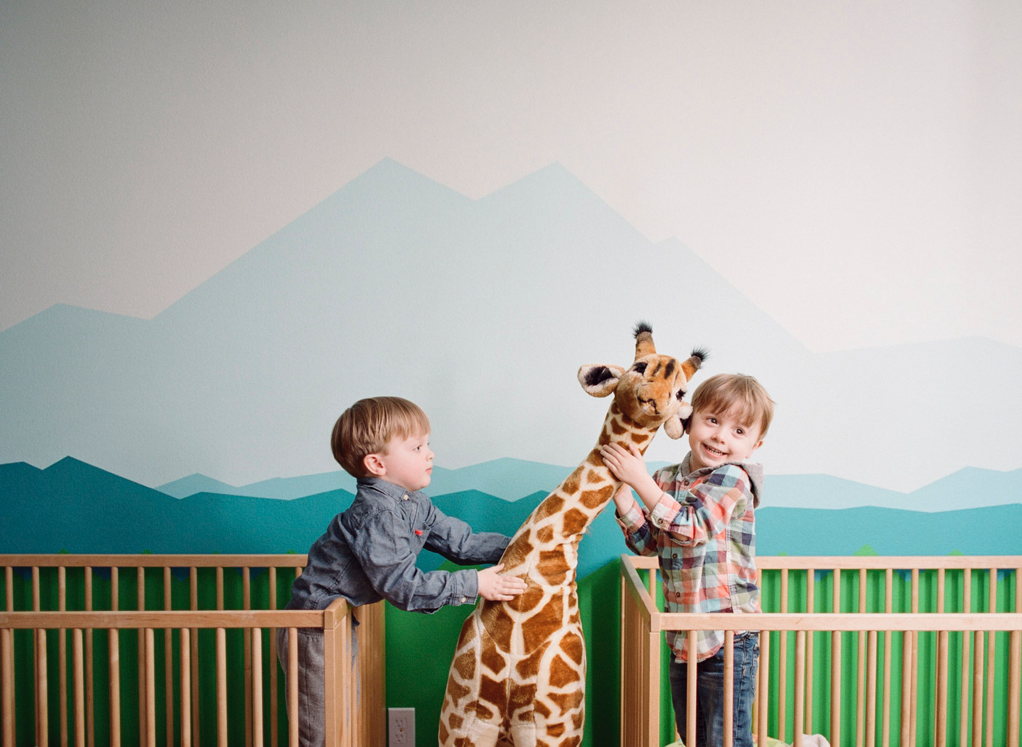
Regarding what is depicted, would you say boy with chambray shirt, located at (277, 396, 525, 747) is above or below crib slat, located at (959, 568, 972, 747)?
above

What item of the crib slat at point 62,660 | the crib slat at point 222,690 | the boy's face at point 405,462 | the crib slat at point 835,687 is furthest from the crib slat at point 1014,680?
the crib slat at point 62,660

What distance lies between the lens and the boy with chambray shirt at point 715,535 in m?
1.27

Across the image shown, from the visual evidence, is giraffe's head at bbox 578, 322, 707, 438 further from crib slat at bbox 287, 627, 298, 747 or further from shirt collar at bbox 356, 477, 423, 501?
crib slat at bbox 287, 627, 298, 747

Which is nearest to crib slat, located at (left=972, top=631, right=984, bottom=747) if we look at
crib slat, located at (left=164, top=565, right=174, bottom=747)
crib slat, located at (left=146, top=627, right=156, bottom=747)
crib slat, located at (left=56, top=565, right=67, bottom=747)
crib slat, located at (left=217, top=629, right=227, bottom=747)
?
crib slat, located at (left=217, top=629, right=227, bottom=747)

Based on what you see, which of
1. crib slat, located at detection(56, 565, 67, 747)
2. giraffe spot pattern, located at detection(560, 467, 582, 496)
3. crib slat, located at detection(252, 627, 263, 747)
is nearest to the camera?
crib slat, located at detection(252, 627, 263, 747)

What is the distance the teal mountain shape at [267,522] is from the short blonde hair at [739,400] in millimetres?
478

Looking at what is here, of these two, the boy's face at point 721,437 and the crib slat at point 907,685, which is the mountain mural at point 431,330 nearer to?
the boy's face at point 721,437

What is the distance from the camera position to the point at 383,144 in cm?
168

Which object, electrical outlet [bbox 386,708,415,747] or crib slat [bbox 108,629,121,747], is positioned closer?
crib slat [bbox 108,629,121,747]

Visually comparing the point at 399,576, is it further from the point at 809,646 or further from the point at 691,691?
the point at 809,646

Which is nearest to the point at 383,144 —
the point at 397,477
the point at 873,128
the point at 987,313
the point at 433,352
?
the point at 433,352

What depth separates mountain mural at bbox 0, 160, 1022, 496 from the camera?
168 cm

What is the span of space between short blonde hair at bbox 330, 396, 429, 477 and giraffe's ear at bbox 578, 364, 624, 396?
1.09 feet

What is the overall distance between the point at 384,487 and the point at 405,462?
0.06 metres
